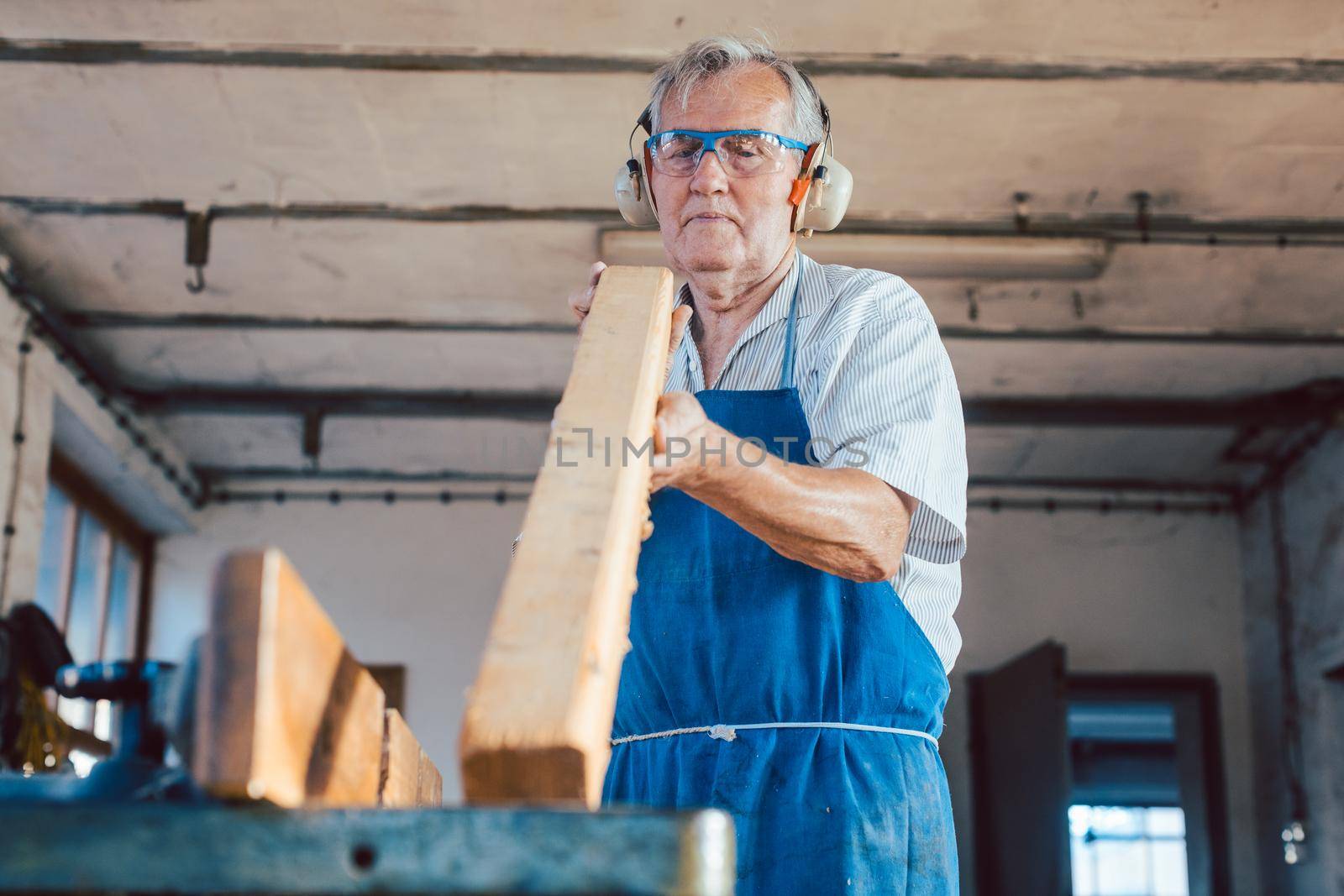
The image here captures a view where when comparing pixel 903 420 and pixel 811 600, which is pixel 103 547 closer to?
pixel 811 600

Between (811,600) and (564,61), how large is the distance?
3.06 m

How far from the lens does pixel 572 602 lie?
767mm

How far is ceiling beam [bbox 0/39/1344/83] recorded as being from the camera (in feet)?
13.8

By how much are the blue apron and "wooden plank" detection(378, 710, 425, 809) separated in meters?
0.53

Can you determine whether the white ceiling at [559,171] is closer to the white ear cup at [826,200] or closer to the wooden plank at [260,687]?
the white ear cup at [826,200]

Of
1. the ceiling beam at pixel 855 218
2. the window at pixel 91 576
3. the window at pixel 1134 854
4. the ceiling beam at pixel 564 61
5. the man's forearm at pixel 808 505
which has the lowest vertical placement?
the window at pixel 1134 854

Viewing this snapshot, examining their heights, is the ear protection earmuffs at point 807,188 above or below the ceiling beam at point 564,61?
below

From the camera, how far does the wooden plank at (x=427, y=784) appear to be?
3.62 ft

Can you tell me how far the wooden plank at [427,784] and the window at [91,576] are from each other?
5.52 metres

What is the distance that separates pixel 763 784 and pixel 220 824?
0.92 m

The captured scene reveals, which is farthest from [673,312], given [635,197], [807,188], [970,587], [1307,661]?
[970,587]

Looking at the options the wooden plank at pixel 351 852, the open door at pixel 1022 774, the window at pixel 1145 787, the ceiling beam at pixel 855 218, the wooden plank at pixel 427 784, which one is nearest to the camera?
the wooden plank at pixel 351 852

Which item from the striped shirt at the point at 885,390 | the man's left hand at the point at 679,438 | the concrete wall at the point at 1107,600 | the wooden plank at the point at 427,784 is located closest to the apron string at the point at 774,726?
the striped shirt at the point at 885,390

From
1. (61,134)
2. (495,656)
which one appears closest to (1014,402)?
(61,134)
